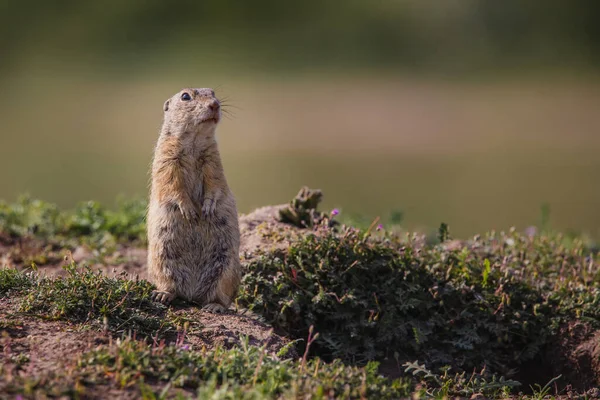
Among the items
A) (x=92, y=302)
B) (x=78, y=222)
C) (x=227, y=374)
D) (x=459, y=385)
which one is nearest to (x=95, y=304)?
(x=92, y=302)

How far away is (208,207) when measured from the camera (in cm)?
608

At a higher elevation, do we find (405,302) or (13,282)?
(13,282)

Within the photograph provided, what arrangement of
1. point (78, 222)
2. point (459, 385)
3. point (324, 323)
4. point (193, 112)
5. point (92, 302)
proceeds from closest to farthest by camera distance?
point (92, 302)
point (459, 385)
point (193, 112)
point (324, 323)
point (78, 222)

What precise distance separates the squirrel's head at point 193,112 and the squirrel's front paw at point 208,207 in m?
0.61

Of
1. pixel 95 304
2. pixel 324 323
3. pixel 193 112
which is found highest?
pixel 193 112

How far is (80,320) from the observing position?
519 cm

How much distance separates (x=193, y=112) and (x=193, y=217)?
2.83ft

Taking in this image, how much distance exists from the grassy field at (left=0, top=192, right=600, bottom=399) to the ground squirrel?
22 cm

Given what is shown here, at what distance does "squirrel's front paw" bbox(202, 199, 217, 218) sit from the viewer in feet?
19.9

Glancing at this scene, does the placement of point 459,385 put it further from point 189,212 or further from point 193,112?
point 193,112

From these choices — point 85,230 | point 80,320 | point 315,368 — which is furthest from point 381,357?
point 85,230

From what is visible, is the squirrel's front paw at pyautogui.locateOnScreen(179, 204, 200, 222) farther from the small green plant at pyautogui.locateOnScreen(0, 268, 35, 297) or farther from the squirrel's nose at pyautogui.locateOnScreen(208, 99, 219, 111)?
the small green plant at pyautogui.locateOnScreen(0, 268, 35, 297)

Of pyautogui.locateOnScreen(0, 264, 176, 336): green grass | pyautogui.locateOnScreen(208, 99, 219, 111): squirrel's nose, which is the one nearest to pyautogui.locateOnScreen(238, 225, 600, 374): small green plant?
pyautogui.locateOnScreen(0, 264, 176, 336): green grass

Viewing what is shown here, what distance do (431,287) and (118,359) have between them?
10.5 ft
